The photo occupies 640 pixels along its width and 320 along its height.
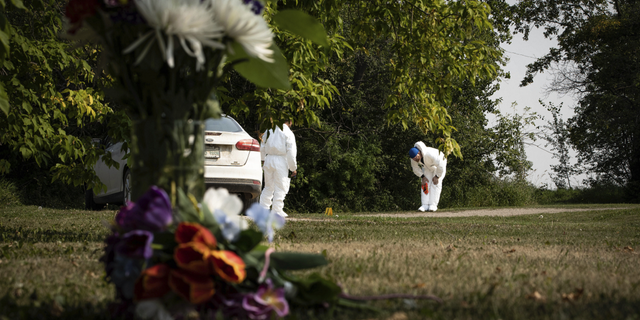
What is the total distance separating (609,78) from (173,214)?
25.5m

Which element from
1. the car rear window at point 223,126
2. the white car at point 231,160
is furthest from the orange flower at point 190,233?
the car rear window at point 223,126

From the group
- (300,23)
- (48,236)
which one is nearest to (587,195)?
(48,236)

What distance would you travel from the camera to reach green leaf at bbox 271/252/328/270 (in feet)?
6.60

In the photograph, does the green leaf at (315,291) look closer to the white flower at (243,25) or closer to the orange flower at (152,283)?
the orange flower at (152,283)

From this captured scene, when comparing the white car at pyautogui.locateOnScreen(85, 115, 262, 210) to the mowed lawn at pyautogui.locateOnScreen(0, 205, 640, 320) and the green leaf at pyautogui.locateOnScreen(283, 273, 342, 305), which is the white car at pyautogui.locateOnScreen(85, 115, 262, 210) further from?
the green leaf at pyautogui.locateOnScreen(283, 273, 342, 305)

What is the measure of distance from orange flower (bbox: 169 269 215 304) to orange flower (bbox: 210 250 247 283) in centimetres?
6

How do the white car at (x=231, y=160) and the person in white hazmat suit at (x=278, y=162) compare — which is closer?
the white car at (x=231, y=160)

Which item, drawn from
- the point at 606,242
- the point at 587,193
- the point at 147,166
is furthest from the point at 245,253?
the point at 587,193

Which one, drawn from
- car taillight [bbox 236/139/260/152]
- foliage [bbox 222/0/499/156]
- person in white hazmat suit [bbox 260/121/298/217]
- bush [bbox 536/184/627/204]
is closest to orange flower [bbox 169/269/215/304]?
foliage [bbox 222/0/499/156]

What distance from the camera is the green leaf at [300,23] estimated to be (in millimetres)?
2228

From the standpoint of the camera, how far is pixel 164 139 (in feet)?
6.20

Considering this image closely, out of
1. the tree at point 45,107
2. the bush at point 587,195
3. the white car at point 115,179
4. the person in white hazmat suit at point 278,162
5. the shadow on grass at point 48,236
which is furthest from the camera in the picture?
the bush at point 587,195

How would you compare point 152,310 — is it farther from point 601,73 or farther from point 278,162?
point 601,73

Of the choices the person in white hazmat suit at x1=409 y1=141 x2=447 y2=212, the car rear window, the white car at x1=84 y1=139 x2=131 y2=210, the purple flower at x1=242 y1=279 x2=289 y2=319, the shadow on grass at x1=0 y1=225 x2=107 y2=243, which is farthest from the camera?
the person in white hazmat suit at x1=409 y1=141 x2=447 y2=212
